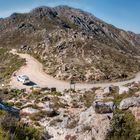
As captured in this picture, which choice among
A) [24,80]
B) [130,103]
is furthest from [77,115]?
[24,80]

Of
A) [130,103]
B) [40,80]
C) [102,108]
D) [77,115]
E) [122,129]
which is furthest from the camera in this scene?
[40,80]

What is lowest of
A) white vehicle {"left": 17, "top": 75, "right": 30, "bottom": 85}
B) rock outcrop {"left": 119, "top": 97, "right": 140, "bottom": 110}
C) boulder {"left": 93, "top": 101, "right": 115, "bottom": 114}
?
boulder {"left": 93, "top": 101, "right": 115, "bottom": 114}

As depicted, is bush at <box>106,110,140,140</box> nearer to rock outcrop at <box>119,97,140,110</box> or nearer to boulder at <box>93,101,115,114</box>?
boulder at <box>93,101,115,114</box>

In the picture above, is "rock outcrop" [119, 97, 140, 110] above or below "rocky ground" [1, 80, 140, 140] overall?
above

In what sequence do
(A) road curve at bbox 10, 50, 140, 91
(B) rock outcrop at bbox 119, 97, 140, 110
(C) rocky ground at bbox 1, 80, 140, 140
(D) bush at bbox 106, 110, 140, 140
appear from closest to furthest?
1. (D) bush at bbox 106, 110, 140, 140
2. (C) rocky ground at bbox 1, 80, 140, 140
3. (B) rock outcrop at bbox 119, 97, 140, 110
4. (A) road curve at bbox 10, 50, 140, 91

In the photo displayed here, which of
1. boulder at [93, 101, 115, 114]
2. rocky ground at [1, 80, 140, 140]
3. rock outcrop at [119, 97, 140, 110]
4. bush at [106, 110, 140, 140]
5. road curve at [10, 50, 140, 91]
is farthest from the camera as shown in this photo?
road curve at [10, 50, 140, 91]

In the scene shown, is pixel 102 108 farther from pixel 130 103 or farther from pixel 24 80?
pixel 24 80

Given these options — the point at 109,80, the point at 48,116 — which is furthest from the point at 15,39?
the point at 48,116

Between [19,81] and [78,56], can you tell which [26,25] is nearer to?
[78,56]

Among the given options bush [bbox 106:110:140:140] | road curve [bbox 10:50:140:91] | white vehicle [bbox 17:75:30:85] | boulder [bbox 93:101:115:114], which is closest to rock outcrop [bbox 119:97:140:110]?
boulder [bbox 93:101:115:114]

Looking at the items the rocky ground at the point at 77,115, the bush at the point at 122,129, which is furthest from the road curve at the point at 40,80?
the bush at the point at 122,129

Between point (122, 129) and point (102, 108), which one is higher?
point (102, 108)
